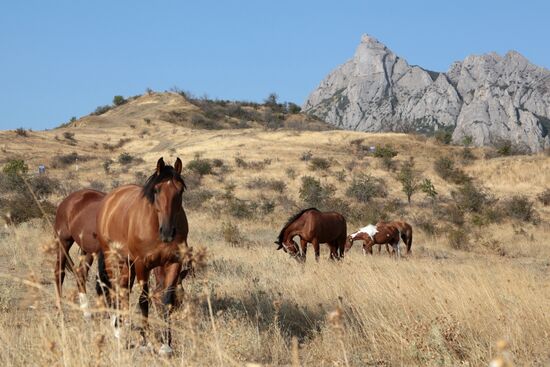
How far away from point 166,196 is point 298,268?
601 cm

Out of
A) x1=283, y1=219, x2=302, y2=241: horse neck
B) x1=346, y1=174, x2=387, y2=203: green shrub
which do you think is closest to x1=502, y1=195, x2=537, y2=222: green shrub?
x1=346, y1=174, x2=387, y2=203: green shrub

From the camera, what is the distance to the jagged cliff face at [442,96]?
434ft

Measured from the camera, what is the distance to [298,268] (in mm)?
11320

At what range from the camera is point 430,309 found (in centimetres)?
678

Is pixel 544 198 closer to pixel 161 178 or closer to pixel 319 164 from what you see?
pixel 319 164

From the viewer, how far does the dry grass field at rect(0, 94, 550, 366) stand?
505 centimetres

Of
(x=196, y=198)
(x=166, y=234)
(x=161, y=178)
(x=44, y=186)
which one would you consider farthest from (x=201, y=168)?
(x=166, y=234)

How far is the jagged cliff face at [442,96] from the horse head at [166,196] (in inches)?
4611

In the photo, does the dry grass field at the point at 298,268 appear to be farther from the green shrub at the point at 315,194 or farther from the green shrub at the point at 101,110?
the green shrub at the point at 101,110

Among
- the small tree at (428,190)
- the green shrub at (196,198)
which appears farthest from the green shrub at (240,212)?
the small tree at (428,190)

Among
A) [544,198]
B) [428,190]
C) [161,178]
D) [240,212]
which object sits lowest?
[544,198]

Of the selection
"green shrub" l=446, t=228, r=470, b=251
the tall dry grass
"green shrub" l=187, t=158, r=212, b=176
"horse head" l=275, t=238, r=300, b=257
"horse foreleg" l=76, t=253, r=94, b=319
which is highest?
"green shrub" l=187, t=158, r=212, b=176

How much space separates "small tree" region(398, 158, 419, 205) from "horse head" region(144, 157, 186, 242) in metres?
28.1

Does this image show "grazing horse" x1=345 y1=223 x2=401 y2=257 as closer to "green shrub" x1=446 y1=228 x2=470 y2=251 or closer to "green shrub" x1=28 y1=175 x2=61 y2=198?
"green shrub" x1=446 y1=228 x2=470 y2=251
